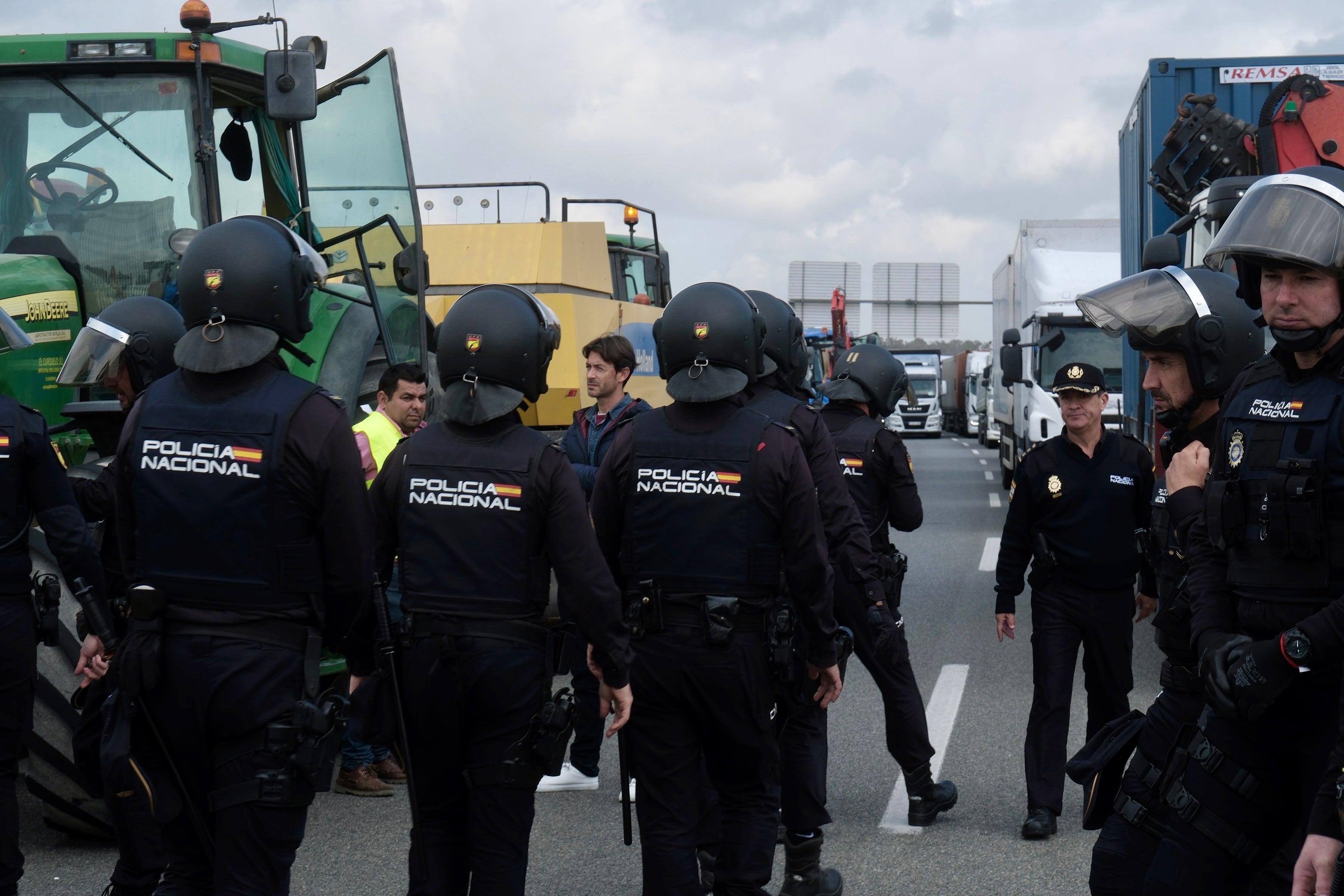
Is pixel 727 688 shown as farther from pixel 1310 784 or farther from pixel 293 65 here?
pixel 293 65

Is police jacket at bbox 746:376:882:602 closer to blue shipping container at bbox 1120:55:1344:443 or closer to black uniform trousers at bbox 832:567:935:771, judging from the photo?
black uniform trousers at bbox 832:567:935:771

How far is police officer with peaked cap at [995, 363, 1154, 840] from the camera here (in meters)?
5.50

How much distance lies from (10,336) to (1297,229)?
4191 mm

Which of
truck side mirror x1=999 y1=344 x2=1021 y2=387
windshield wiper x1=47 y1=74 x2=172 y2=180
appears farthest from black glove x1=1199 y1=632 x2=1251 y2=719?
truck side mirror x1=999 y1=344 x2=1021 y2=387

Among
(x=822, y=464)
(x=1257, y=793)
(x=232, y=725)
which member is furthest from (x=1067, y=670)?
(x=232, y=725)

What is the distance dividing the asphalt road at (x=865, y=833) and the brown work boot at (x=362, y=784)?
0.05m

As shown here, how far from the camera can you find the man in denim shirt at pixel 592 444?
6.18m

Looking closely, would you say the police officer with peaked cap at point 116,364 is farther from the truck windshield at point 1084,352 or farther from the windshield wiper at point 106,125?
the truck windshield at point 1084,352

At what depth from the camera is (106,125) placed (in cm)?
627

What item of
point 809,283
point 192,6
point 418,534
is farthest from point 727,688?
point 809,283

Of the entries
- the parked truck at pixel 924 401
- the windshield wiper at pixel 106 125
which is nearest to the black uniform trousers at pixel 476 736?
the windshield wiper at pixel 106 125

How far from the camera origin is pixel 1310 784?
300 centimetres

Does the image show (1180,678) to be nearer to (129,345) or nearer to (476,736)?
(476,736)

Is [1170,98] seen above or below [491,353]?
above
